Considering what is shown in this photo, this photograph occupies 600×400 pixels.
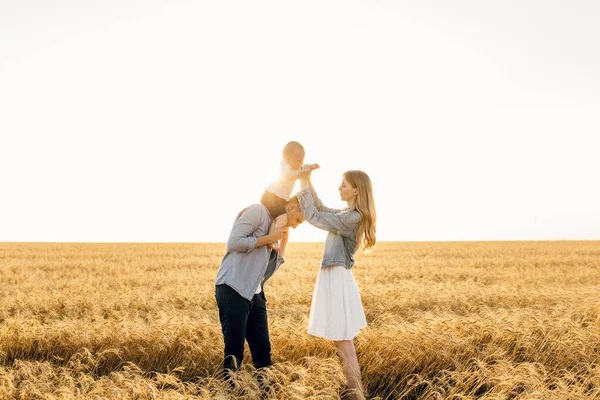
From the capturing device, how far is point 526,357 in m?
6.45

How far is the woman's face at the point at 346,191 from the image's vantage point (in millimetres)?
4742

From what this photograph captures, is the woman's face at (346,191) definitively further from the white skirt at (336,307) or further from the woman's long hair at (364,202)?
the white skirt at (336,307)

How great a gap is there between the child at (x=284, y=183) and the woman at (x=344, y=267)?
5.6 inches

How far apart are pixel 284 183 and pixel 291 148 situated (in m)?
0.37

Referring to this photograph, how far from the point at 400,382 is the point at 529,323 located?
3.19 meters

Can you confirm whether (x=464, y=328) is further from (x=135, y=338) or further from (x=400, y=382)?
(x=135, y=338)

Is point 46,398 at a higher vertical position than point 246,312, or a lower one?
lower

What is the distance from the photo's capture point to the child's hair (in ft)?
14.5

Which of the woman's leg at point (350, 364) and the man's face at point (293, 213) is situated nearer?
the man's face at point (293, 213)

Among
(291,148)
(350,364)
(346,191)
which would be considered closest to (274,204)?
(291,148)

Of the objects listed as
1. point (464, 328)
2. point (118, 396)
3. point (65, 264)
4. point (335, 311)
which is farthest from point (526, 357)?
point (65, 264)

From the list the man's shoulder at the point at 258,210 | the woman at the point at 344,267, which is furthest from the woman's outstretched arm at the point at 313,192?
the man's shoulder at the point at 258,210

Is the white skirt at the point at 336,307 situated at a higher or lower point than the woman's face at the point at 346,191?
lower

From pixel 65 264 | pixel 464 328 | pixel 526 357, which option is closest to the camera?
pixel 526 357
